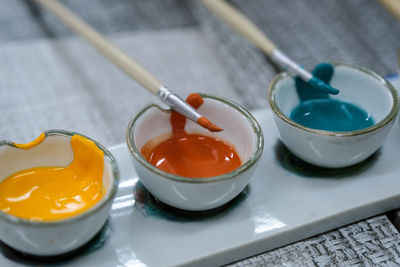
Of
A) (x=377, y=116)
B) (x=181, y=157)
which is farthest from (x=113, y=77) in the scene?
(x=377, y=116)

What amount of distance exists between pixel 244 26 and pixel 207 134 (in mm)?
265

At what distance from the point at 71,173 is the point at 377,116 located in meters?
0.44

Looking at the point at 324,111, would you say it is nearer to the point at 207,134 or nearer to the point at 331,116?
the point at 331,116

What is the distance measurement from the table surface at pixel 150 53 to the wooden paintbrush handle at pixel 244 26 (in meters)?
0.12

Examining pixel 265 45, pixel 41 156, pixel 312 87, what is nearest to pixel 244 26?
pixel 265 45

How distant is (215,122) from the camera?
0.69 metres

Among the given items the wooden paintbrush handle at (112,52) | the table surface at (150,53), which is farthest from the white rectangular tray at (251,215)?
the table surface at (150,53)

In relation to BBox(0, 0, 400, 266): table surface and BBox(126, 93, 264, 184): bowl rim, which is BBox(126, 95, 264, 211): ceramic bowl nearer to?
BBox(126, 93, 264, 184): bowl rim

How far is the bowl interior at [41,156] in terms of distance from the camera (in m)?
0.59

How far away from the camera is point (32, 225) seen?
49 centimetres

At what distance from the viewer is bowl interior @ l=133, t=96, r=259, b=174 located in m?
0.64

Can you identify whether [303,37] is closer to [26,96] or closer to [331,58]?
[331,58]

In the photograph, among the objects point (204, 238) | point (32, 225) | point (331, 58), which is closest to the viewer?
point (32, 225)

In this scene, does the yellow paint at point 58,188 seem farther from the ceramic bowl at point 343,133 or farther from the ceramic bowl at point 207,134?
the ceramic bowl at point 343,133
